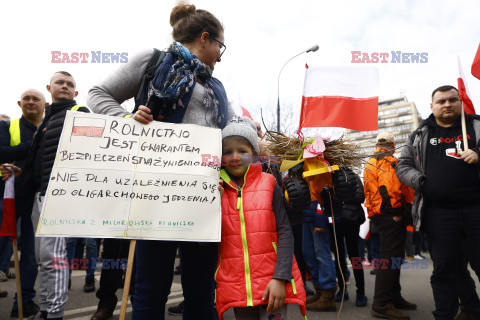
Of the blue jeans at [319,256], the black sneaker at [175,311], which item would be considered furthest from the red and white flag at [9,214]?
the blue jeans at [319,256]

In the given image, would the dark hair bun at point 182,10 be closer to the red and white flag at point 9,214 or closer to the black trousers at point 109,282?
the red and white flag at point 9,214

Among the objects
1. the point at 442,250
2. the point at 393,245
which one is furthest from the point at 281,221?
the point at 393,245

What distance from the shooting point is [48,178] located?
2668 millimetres

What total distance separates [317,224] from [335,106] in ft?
5.21

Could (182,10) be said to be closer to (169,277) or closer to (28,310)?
(169,277)

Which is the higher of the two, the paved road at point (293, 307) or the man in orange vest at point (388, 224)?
the man in orange vest at point (388, 224)

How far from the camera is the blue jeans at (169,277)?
5.87ft

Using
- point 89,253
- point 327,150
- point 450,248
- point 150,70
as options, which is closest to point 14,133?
point 89,253

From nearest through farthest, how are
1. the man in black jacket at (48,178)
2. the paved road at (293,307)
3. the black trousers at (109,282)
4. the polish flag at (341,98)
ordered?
the man in black jacket at (48,178)
the polish flag at (341,98)
the black trousers at (109,282)
the paved road at (293,307)

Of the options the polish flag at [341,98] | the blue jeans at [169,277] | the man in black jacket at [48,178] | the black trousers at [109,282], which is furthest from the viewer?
the black trousers at [109,282]

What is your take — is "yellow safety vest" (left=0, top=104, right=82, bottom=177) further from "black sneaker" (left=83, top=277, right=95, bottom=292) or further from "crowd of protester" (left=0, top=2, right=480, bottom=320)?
"black sneaker" (left=83, top=277, right=95, bottom=292)

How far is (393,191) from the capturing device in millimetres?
3922

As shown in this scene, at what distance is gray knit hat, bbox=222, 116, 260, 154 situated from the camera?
2092 mm

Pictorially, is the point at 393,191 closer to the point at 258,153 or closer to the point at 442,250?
the point at 442,250
